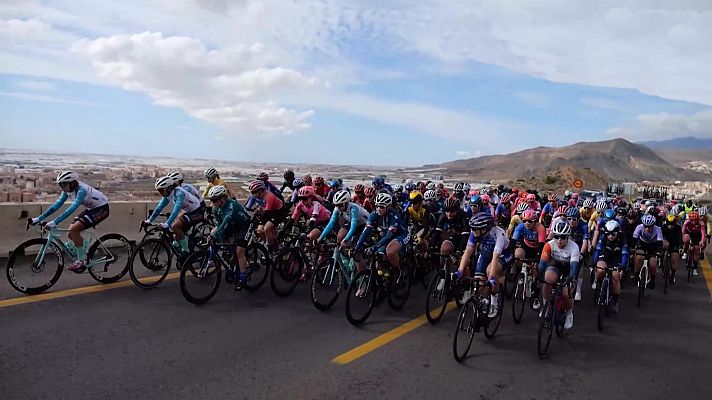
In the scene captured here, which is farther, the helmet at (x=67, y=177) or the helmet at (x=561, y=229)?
the helmet at (x=67, y=177)

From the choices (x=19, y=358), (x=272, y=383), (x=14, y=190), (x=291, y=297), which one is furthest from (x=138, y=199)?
(x=272, y=383)

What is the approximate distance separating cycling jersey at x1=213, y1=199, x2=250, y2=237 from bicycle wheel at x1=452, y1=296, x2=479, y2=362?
384 centimetres

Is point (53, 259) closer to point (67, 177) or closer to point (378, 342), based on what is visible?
point (67, 177)

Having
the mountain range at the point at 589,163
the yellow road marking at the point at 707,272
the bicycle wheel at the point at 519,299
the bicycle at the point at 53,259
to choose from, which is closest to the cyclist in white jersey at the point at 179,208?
the bicycle at the point at 53,259

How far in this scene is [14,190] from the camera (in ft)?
34.7

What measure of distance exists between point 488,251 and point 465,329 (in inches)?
73.7

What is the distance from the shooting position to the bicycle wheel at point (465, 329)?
5.81 m

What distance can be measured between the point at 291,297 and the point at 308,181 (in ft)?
19.5

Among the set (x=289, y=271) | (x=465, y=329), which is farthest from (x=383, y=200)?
(x=465, y=329)

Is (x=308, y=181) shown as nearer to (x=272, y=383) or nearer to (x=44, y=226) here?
(x=44, y=226)

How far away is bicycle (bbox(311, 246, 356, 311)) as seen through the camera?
7.41 metres

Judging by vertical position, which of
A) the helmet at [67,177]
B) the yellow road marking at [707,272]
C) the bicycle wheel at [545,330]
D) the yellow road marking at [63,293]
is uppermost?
the helmet at [67,177]

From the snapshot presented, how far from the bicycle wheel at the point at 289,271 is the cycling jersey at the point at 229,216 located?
90cm

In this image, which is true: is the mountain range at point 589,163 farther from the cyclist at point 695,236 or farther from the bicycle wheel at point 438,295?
the bicycle wheel at point 438,295
